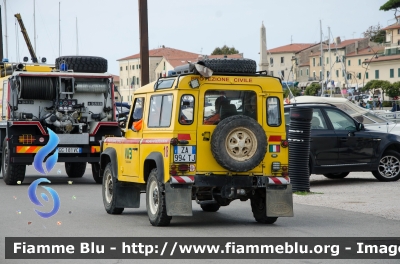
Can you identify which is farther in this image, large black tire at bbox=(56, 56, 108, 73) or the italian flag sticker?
large black tire at bbox=(56, 56, 108, 73)

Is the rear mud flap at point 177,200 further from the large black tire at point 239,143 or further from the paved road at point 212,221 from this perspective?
the large black tire at point 239,143

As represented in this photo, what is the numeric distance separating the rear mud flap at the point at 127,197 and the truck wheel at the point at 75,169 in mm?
10642

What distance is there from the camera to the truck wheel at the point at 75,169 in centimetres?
2547

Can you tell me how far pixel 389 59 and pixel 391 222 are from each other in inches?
4512

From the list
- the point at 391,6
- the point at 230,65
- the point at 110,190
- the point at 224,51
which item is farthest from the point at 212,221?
the point at 224,51

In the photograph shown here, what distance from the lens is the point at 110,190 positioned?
15.2 meters

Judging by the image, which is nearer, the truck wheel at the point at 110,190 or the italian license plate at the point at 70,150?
the truck wheel at the point at 110,190

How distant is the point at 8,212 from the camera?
15.4m

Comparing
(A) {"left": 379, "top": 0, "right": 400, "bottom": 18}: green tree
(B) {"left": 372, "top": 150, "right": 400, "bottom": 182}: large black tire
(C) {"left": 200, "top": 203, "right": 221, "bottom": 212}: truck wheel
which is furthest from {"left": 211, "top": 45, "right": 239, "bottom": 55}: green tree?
(C) {"left": 200, "top": 203, "right": 221, "bottom": 212}: truck wheel

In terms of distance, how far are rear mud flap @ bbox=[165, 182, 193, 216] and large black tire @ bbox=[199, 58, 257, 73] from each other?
5.98 ft

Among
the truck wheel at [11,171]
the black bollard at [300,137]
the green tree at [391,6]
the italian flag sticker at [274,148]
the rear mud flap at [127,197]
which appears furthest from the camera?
the green tree at [391,6]

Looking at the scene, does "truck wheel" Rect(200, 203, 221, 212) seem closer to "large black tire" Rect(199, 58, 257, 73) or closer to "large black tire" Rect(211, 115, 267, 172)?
"large black tire" Rect(211, 115, 267, 172)

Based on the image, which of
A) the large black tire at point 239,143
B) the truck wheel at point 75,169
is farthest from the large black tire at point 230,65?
the truck wheel at point 75,169

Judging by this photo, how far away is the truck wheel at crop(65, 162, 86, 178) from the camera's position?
25.5 m
